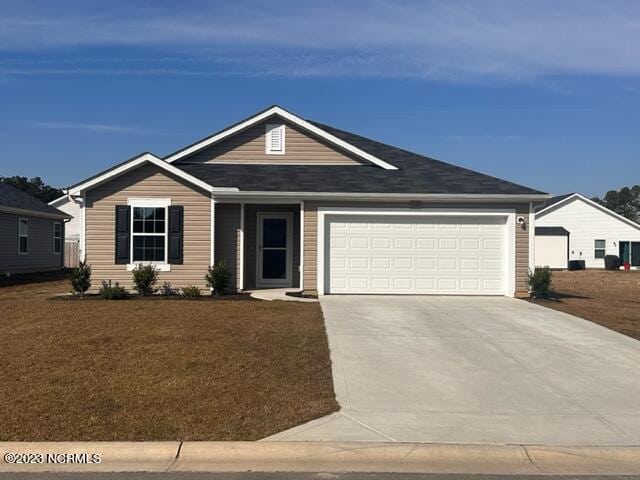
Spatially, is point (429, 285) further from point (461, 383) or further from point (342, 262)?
point (461, 383)

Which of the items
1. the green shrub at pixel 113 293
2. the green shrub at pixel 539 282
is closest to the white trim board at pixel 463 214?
the green shrub at pixel 539 282

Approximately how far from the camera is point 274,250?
1752cm

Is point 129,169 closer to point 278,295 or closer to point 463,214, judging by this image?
point 278,295

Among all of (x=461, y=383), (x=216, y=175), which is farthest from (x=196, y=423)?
(x=216, y=175)

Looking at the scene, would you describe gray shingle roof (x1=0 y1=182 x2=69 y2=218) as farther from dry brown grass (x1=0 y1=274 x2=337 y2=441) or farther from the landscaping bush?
the landscaping bush

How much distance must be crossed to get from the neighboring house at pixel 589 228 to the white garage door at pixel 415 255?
27060mm

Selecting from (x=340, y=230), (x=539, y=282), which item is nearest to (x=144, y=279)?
(x=340, y=230)

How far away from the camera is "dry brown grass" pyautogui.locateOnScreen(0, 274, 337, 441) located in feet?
19.8

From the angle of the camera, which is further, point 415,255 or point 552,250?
point 552,250

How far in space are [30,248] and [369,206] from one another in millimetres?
18840

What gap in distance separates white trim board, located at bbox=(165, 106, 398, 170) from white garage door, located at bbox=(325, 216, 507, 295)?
3.32 m

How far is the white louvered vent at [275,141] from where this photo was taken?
62.6 ft

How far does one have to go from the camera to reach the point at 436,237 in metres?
16.1

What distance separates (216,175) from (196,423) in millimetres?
12292
